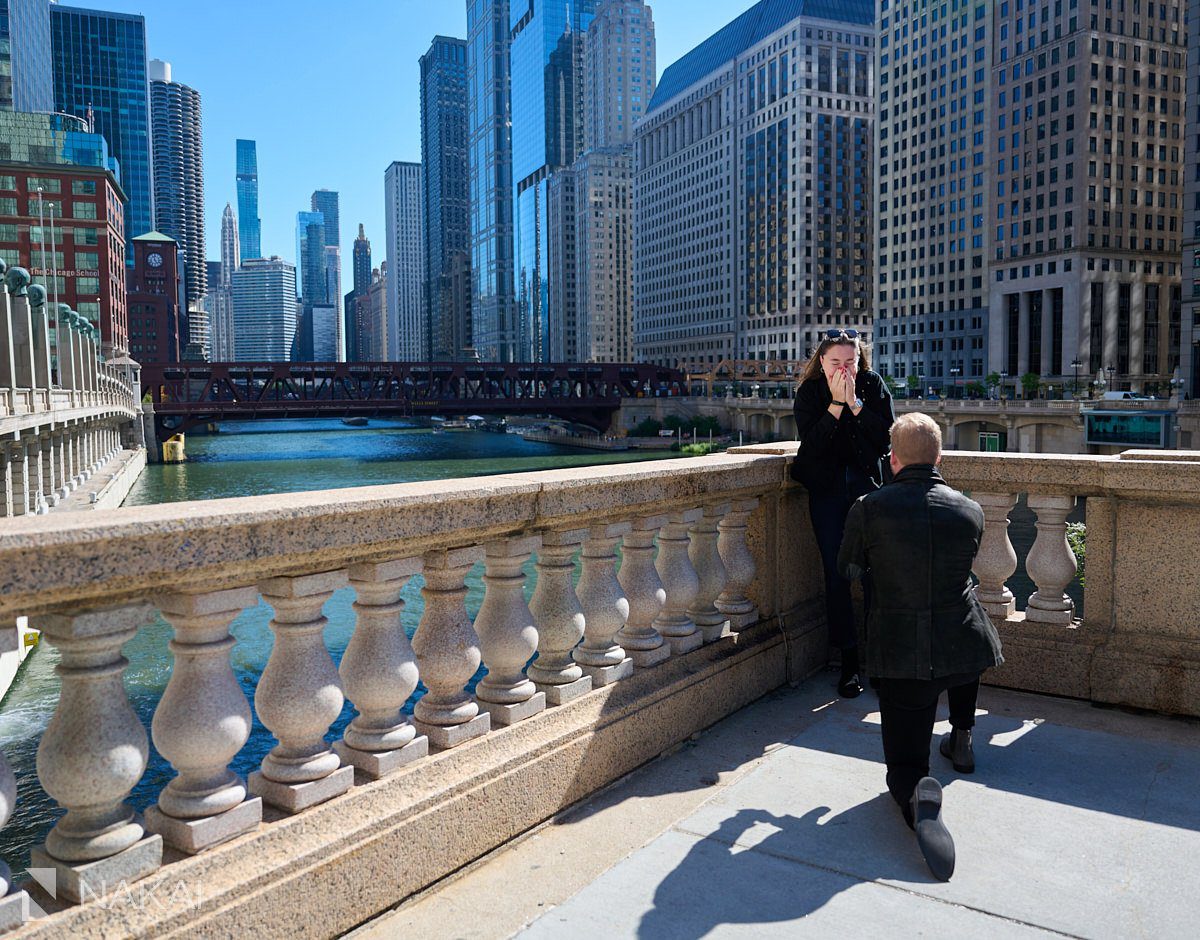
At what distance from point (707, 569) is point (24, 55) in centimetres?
13810

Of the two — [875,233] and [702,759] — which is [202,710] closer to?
[702,759]

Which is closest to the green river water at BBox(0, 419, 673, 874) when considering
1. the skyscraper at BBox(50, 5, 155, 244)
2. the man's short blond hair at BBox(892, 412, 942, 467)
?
the man's short blond hair at BBox(892, 412, 942, 467)

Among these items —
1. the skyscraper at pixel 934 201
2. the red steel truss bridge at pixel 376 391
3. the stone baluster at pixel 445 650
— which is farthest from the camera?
the skyscraper at pixel 934 201

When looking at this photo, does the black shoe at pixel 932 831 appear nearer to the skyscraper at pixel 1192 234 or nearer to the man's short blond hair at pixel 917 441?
the man's short blond hair at pixel 917 441

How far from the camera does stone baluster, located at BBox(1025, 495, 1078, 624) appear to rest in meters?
6.22

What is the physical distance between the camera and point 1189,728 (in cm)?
569

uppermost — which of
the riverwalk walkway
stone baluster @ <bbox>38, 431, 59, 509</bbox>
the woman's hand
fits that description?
the woman's hand

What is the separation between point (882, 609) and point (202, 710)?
270 centimetres

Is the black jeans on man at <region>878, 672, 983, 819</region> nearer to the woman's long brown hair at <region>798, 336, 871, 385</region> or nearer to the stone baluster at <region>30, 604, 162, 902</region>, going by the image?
the woman's long brown hair at <region>798, 336, 871, 385</region>

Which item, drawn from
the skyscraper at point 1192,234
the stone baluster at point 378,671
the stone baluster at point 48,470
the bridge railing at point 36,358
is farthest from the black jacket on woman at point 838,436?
the skyscraper at point 1192,234

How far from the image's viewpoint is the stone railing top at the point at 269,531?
276 centimetres

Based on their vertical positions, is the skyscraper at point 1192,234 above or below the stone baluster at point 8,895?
above

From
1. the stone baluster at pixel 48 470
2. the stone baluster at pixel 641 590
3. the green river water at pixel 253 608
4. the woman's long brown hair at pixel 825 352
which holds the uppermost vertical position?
the woman's long brown hair at pixel 825 352

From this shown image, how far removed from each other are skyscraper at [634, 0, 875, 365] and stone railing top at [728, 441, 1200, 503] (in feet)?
509
